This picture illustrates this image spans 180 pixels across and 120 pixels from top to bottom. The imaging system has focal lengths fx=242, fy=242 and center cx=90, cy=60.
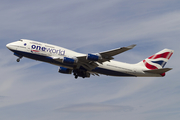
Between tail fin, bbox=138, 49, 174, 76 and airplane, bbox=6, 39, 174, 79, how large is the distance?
0.26 meters

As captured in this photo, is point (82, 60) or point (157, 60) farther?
point (157, 60)

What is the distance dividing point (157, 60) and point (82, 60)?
1773 cm

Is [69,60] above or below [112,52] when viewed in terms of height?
below

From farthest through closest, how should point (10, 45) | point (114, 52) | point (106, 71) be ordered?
point (106, 71)
point (10, 45)
point (114, 52)

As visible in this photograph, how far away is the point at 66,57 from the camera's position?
41750 mm

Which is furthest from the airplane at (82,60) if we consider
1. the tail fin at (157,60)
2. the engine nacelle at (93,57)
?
the tail fin at (157,60)

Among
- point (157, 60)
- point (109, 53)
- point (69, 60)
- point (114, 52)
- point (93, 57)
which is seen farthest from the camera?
point (157, 60)

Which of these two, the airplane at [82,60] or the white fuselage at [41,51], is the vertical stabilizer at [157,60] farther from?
the white fuselage at [41,51]

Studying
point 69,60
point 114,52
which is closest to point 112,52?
point 114,52

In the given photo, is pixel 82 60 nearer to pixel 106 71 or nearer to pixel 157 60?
pixel 106 71

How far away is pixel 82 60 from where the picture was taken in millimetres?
42750

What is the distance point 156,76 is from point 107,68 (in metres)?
10.3

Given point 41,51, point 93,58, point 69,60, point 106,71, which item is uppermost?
point 41,51

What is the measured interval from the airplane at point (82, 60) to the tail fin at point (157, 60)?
259mm
